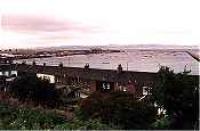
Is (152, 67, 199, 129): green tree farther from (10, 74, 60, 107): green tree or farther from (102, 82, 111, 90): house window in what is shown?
(102, 82, 111, 90): house window

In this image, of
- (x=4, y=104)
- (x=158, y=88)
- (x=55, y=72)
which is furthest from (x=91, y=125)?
(x=55, y=72)

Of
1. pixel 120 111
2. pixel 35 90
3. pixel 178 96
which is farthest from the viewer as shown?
pixel 35 90

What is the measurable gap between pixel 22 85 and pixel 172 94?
11.3 meters

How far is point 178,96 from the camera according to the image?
13.4m

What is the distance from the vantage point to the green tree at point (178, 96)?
41.1ft

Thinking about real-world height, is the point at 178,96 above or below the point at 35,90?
above

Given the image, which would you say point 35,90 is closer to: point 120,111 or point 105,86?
A: point 105,86

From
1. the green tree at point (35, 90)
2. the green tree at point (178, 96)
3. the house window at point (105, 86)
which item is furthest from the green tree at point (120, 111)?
the house window at point (105, 86)

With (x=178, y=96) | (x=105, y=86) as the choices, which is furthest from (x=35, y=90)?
(x=178, y=96)

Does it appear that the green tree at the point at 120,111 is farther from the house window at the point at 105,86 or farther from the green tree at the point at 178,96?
A: the house window at the point at 105,86

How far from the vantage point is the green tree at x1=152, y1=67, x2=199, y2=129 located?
12539 millimetres

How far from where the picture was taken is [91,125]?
22.6ft

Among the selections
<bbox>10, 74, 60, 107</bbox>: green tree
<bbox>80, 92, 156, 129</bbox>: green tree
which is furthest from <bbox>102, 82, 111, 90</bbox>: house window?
<bbox>80, 92, 156, 129</bbox>: green tree

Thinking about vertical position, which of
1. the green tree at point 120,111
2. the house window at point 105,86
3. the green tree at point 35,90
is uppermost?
the green tree at point 120,111
